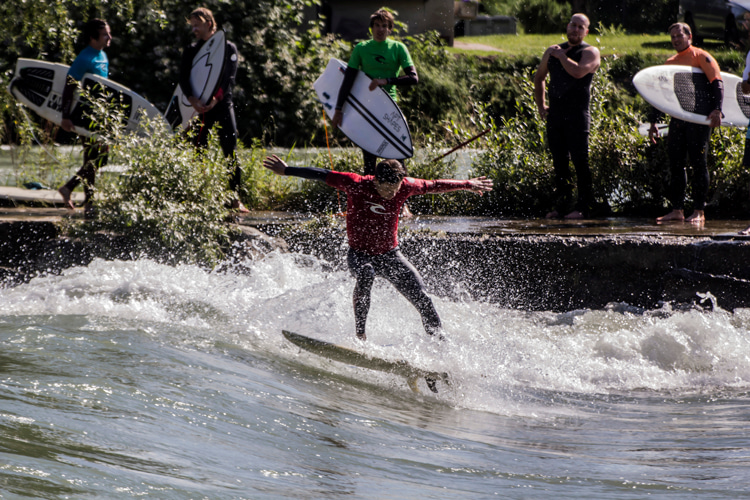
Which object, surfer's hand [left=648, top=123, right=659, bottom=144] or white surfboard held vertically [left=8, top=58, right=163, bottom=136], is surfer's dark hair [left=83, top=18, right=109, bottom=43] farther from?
surfer's hand [left=648, top=123, right=659, bottom=144]

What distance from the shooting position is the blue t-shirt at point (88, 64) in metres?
7.99

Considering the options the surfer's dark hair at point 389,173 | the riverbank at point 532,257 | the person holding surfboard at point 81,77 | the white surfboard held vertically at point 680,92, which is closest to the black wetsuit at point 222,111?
the person holding surfboard at point 81,77

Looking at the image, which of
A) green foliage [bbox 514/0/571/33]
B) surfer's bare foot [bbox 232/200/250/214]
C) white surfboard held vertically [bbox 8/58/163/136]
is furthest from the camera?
green foliage [bbox 514/0/571/33]

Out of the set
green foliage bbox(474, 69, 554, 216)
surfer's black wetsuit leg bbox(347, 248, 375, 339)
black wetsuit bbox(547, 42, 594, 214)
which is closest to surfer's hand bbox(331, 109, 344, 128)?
green foliage bbox(474, 69, 554, 216)

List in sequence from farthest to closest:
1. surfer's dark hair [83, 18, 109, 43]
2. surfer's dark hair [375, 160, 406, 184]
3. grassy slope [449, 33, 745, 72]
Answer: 1. grassy slope [449, 33, 745, 72]
2. surfer's dark hair [83, 18, 109, 43]
3. surfer's dark hair [375, 160, 406, 184]

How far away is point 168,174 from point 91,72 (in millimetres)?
1415

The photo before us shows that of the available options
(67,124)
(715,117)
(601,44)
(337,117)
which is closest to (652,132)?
(715,117)

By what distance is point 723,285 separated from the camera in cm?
723

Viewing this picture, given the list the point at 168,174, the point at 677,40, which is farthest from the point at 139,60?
the point at 677,40

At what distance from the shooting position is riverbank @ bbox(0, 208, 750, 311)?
723 cm

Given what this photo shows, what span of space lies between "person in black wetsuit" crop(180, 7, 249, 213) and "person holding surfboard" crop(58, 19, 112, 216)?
76cm

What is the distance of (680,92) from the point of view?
25.9 ft

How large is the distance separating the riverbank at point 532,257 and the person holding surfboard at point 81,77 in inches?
16.9

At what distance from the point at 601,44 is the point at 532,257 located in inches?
897
